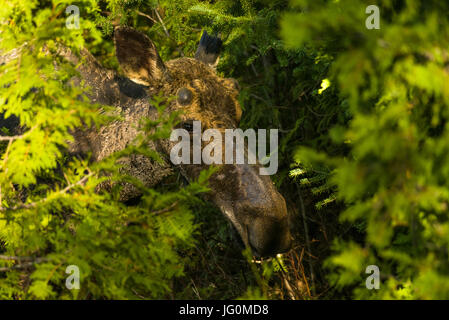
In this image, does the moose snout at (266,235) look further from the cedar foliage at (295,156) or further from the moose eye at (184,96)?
the moose eye at (184,96)

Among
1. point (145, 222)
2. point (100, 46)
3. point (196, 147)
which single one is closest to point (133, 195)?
point (196, 147)

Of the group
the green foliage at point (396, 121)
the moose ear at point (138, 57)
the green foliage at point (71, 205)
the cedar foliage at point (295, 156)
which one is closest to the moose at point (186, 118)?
the moose ear at point (138, 57)

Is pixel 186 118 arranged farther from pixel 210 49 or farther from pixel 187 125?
pixel 210 49

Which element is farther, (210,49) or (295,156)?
(210,49)

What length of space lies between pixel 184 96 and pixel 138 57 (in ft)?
1.92

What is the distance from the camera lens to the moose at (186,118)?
10.6ft

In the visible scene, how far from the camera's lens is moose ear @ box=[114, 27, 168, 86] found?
12.4 ft

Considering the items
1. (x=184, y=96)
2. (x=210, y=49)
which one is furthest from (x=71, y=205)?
(x=210, y=49)

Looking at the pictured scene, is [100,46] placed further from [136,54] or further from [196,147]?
[196,147]

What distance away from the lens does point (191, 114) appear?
382 centimetres

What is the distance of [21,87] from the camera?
226 cm

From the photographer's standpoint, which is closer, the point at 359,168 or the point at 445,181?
the point at 359,168

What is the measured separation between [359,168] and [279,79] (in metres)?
4.84

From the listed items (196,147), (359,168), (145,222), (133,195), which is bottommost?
(133,195)
